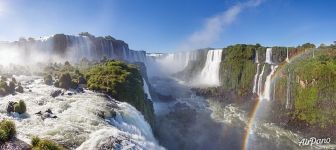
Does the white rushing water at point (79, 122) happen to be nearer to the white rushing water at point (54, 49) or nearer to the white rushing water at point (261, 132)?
the white rushing water at point (261, 132)

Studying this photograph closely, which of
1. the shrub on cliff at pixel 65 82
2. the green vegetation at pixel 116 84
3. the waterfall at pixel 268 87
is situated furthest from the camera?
the waterfall at pixel 268 87

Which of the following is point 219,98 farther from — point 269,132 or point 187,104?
point 269,132

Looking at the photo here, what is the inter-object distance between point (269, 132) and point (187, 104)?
2635 cm

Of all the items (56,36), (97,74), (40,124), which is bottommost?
(40,124)

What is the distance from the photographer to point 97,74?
49.7 metres

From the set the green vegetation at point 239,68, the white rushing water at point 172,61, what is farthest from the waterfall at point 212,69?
the white rushing water at point 172,61

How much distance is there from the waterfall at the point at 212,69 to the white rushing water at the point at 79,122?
78772 mm

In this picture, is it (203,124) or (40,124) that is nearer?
(40,124)

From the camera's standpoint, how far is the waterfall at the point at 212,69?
377ft

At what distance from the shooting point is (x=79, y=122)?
2642cm

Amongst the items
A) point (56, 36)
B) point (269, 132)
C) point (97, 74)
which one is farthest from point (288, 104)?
point (56, 36)

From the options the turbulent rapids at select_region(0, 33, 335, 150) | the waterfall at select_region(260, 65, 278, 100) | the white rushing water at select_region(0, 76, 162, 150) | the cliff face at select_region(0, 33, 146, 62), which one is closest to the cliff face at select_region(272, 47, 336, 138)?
the turbulent rapids at select_region(0, 33, 335, 150)

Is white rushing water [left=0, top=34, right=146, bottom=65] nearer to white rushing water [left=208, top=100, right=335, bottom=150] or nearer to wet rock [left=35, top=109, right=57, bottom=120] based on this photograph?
white rushing water [left=208, top=100, right=335, bottom=150]

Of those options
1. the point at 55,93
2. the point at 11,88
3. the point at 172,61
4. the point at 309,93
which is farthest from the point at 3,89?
the point at 172,61
